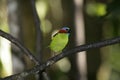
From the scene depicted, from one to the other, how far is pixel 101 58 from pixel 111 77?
1.40 feet

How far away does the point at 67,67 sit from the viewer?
4008 mm

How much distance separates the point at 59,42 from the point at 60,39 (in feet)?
0.03

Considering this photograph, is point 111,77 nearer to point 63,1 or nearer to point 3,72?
point 63,1

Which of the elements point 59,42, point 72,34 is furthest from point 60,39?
point 72,34

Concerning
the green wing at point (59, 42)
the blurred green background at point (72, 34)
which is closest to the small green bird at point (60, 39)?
the green wing at point (59, 42)

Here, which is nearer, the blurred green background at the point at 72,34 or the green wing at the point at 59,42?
the green wing at the point at 59,42

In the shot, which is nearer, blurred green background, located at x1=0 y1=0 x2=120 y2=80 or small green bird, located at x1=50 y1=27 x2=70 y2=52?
small green bird, located at x1=50 y1=27 x2=70 y2=52

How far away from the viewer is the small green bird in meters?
0.69

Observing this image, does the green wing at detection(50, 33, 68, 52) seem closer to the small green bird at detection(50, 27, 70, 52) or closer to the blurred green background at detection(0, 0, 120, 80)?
the small green bird at detection(50, 27, 70, 52)

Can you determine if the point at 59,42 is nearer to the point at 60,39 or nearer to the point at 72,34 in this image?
the point at 60,39

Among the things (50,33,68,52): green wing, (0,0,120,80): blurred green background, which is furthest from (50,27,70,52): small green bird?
(0,0,120,80): blurred green background

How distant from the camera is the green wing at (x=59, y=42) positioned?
27.4 inches

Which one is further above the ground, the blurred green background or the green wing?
the green wing

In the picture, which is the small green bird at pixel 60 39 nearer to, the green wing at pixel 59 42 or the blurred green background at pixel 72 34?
the green wing at pixel 59 42
